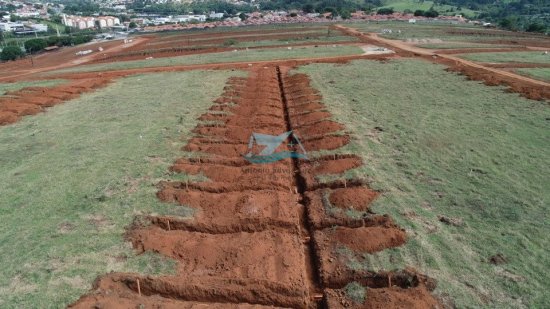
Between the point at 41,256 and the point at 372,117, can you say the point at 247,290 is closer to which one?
the point at 41,256

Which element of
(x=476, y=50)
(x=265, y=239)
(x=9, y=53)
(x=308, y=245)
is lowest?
(x=308, y=245)

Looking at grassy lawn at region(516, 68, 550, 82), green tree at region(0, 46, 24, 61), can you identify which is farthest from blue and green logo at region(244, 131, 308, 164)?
green tree at region(0, 46, 24, 61)

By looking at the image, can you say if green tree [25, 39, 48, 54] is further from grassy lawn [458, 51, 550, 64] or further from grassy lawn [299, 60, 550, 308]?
grassy lawn [458, 51, 550, 64]

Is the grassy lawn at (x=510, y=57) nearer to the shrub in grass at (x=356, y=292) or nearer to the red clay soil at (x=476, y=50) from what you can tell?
the red clay soil at (x=476, y=50)

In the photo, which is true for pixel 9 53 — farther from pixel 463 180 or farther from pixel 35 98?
pixel 463 180

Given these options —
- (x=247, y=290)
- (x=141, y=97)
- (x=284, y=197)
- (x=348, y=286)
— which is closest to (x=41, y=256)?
(x=247, y=290)

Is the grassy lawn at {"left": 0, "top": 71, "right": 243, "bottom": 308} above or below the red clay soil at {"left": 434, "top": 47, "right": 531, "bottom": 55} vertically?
below

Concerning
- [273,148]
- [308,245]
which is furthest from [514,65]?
[308,245]
